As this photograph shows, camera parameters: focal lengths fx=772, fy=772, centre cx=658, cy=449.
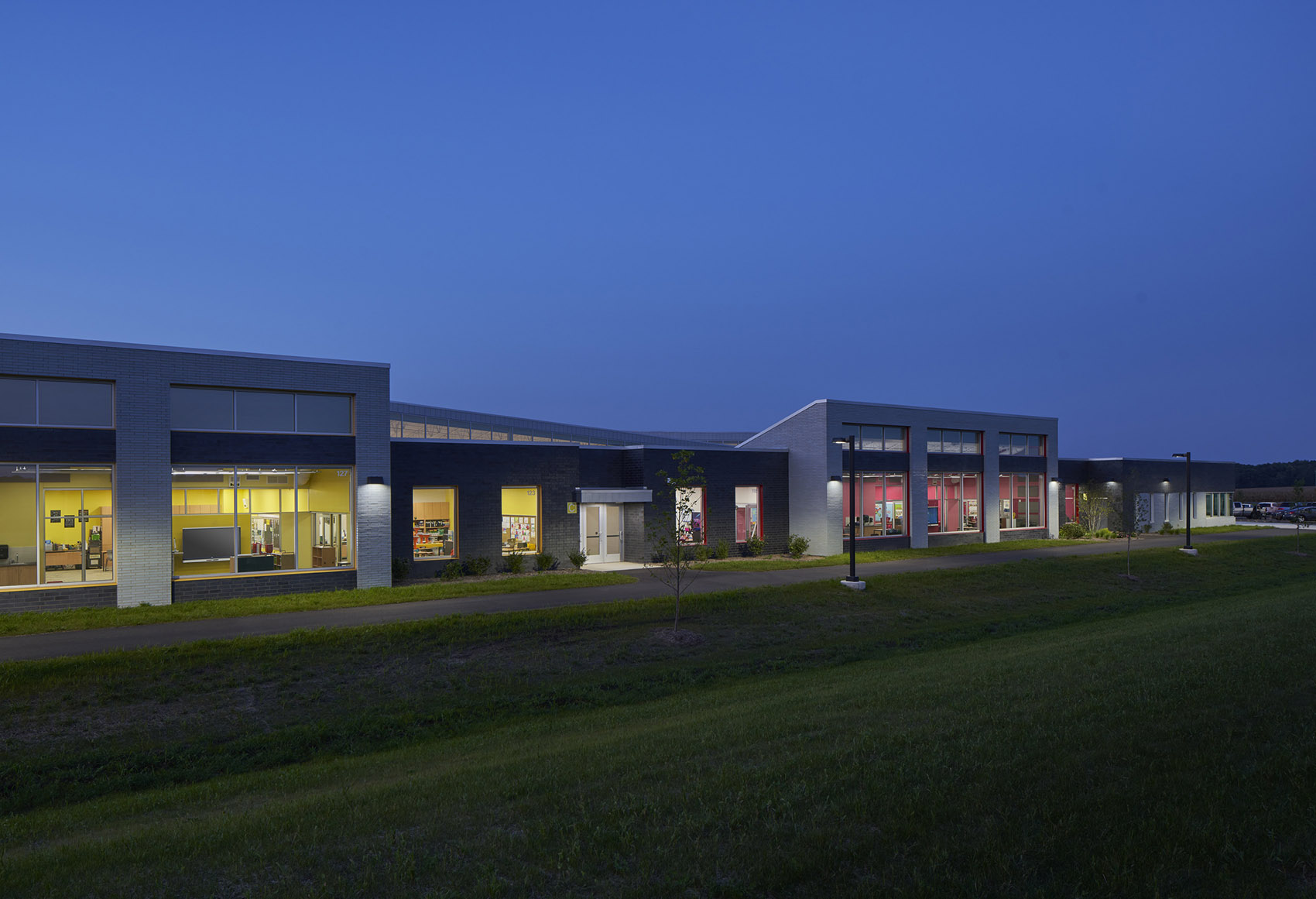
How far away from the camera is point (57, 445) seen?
17484 millimetres

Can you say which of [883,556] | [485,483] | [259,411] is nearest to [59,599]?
[259,411]

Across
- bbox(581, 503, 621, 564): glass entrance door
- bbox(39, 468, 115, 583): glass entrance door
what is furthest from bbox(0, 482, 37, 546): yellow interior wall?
bbox(581, 503, 621, 564): glass entrance door

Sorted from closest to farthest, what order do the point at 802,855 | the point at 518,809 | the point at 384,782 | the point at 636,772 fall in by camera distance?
1. the point at 802,855
2. the point at 518,809
3. the point at 636,772
4. the point at 384,782

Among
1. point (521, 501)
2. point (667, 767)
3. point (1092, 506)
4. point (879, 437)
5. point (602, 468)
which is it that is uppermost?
point (879, 437)

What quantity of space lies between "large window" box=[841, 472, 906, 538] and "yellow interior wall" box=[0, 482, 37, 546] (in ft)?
85.8

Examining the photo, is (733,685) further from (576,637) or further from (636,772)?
(636,772)

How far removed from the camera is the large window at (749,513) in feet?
98.9

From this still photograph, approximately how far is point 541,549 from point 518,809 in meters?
20.7

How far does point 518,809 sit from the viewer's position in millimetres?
5273

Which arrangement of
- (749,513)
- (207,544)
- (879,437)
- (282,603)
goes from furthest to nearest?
1. (879,437)
2. (749,513)
3. (207,544)
4. (282,603)

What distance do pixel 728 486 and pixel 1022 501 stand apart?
18.0 m

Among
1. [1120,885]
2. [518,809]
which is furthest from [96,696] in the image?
[1120,885]

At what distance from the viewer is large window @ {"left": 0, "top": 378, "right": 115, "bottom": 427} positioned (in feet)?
56.5

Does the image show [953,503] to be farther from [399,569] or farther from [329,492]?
[329,492]
